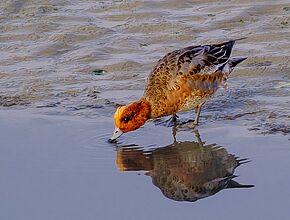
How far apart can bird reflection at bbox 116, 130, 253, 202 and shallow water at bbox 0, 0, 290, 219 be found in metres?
0.02

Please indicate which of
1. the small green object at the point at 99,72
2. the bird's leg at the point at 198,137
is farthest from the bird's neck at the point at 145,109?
the small green object at the point at 99,72

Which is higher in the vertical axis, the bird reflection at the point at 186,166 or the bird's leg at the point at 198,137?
the bird reflection at the point at 186,166

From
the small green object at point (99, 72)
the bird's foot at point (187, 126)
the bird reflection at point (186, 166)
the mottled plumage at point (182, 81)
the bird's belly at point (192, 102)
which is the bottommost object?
the small green object at point (99, 72)

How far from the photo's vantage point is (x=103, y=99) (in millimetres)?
9281

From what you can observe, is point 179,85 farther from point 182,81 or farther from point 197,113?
point 197,113

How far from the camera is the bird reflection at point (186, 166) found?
681 cm

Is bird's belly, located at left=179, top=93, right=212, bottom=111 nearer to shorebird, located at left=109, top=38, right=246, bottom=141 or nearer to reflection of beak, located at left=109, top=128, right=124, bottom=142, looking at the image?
shorebird, located at left=109, top=38, right=246, bottom=141

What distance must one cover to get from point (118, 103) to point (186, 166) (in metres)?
1.92

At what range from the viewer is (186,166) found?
24.2 ft

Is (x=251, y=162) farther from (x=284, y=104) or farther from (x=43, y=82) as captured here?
(x=43, y=82)

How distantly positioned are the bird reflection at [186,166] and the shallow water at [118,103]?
0.02 m

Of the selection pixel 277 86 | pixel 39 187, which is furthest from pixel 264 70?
pixel 39 187

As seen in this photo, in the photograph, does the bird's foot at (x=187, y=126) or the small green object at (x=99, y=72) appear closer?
the bird's foot at (x=187, y=126)

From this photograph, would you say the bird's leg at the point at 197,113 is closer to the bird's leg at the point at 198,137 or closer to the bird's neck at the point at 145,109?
the bird's leg at the point at 198,137
